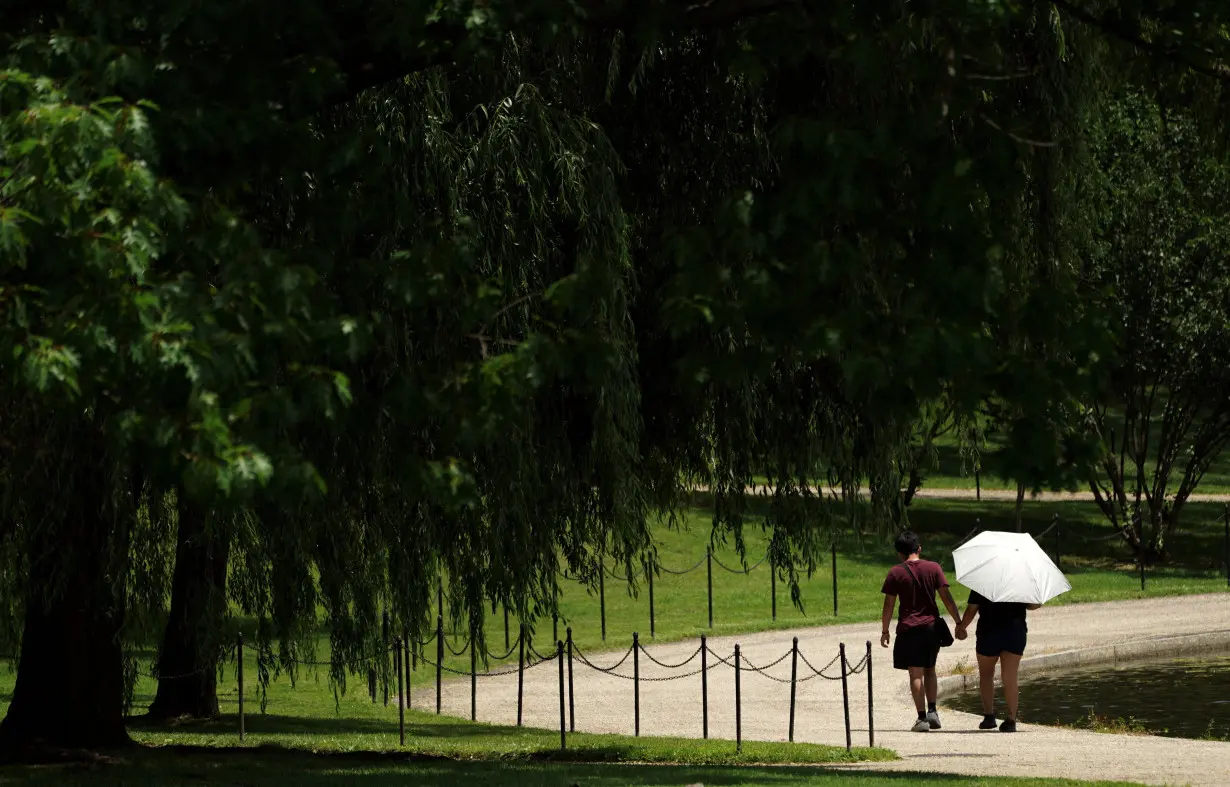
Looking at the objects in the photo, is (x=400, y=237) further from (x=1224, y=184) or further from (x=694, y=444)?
(x=1224, y=184)

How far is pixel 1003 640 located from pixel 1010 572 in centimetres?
58

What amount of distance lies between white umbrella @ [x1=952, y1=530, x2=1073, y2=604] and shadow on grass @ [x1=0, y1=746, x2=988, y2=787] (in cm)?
288

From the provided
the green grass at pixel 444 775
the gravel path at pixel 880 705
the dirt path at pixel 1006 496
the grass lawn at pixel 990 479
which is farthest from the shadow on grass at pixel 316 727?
the grass lawn at pixel 990 479

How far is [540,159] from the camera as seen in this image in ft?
38.8

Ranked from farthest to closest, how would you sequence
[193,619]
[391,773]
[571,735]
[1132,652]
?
1. [1132,652]
2. [571,735]
3. [193,619]
4. [391,773]

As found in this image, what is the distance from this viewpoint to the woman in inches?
608

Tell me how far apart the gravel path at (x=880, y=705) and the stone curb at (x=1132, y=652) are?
0.25 metres

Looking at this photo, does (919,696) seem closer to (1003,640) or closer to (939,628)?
(939,628)

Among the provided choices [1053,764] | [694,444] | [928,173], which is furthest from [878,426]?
[928,173]

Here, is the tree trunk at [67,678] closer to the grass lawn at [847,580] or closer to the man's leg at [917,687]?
the man's leg at [917,687]

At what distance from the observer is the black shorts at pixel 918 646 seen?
51.1 ft

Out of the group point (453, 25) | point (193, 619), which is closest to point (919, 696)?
point (193, 619)

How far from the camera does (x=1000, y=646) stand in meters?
15.5

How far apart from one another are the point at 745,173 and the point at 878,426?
80.1 inches
